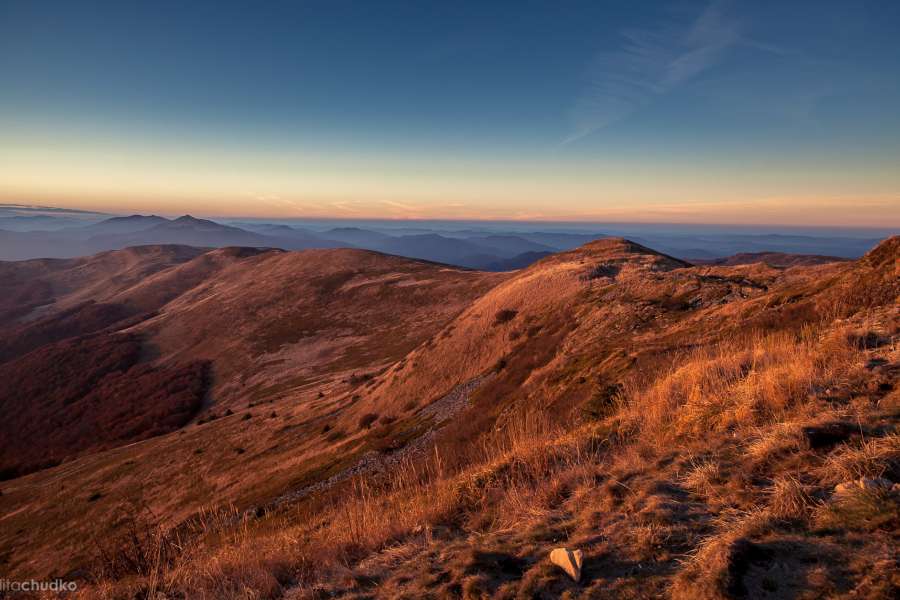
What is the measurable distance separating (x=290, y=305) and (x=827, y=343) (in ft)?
282

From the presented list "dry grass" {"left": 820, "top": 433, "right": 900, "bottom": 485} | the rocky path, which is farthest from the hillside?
the rocky path

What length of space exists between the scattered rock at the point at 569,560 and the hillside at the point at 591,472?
9 cm

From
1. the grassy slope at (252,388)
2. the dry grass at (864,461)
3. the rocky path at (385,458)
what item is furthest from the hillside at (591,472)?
the grassy slope at (252,388)

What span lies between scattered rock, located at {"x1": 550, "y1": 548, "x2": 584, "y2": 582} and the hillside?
9 cm

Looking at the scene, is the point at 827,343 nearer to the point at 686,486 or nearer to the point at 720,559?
the point at 686,486

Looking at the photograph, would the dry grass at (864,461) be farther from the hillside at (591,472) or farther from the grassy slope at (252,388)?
the grassy slope at (252,388)

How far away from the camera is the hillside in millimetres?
3912

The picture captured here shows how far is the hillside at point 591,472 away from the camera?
3.91m

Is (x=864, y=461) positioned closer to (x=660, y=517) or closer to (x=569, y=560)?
(x=660, y=517)

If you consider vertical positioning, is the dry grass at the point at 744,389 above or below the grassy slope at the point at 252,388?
above

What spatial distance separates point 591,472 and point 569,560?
7.12ft

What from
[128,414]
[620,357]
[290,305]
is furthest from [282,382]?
[620,357]

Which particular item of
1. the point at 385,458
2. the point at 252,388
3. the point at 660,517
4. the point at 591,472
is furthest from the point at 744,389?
the point at 252,388

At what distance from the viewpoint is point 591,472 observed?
5.92 meters
